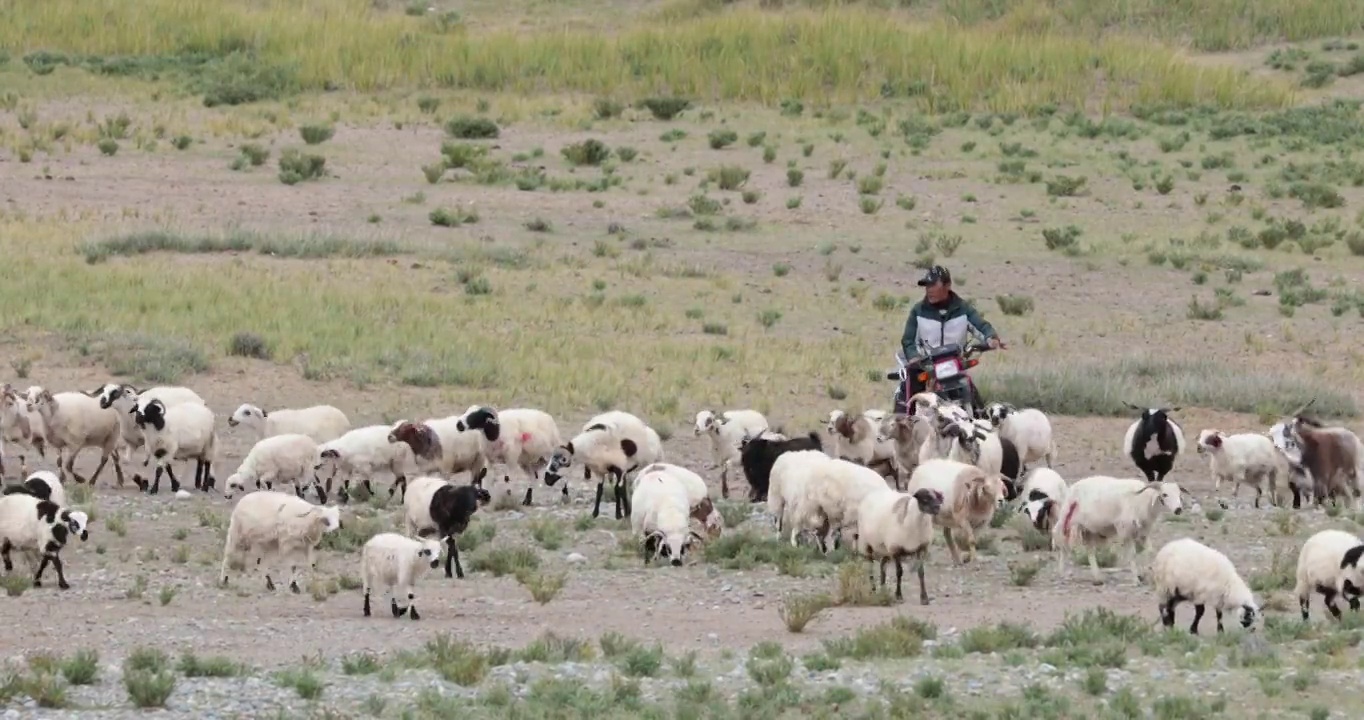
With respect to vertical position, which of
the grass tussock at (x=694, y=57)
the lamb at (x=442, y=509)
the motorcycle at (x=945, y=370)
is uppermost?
the grass tussock at (x=694, y=57)

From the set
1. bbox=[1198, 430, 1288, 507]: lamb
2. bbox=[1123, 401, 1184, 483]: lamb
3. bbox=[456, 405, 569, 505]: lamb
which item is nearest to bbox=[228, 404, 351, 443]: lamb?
bbox=[456, 405, 569, 505]: lamb

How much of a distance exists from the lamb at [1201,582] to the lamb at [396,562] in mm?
4674

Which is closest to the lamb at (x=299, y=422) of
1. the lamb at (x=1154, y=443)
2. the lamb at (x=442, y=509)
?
the lamb at (x=442, y=509)

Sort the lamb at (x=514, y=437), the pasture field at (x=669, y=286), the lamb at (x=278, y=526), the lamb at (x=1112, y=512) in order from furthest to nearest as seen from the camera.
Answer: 1. the lamb at (x=514, y=437)
2. the lamb at (x=1112, y=512)
3. the lamb at (x=278, y=526)
4. the pasture field at (x=669, y=286)

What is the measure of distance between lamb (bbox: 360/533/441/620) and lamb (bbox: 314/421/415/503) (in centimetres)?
434

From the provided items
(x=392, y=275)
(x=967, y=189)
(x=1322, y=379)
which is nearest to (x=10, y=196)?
(x=392, y=275)

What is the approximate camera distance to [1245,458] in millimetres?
21141

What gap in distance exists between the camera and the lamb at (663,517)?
17.5 m

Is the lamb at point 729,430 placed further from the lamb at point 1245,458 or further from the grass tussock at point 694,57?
the grass tussock at point 694,57

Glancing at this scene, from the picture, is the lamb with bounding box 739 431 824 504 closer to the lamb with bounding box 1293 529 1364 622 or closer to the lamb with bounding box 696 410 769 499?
the lamb with bounding box 696 410 769 499

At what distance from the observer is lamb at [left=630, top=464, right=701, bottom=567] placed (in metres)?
17.5

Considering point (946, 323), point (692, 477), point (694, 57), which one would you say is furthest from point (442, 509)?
point (694, 57)

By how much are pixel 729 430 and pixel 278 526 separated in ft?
20.0

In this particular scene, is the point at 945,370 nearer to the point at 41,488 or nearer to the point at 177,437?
the point at 177,437
